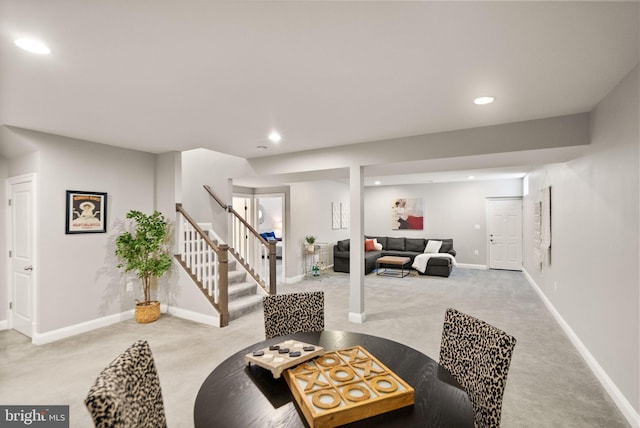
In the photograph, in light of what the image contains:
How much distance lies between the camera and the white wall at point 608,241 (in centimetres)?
213

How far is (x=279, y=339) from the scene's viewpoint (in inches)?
71.8

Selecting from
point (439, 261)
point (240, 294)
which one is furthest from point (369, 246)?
point (240, 294)

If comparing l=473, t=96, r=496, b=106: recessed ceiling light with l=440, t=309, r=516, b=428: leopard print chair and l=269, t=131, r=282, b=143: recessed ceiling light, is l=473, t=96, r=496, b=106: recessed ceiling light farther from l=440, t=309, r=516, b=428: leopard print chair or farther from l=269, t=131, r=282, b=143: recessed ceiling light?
l=269, t=131, r=282, b=143: recessed ceiling light

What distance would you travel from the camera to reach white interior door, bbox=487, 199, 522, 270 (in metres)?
7.91

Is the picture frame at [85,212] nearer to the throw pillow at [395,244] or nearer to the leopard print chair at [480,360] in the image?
the leopard print chair at [480,360]

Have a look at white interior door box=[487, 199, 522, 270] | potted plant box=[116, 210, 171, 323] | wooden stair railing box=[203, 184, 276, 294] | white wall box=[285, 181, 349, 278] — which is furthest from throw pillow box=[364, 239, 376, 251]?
potted plant box=[116, 210, 171, 323]

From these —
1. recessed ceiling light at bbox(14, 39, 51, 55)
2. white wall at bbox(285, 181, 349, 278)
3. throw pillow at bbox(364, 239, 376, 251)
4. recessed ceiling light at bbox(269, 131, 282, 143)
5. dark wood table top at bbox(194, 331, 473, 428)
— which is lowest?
throw pillow at bbox(364, 239, 376, 251)

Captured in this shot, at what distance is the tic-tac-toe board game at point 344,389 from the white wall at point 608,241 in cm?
199

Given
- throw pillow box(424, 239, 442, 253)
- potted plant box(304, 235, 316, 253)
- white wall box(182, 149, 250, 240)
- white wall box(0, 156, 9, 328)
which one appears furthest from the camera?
throw pillow box(424, 239, 442, 253)

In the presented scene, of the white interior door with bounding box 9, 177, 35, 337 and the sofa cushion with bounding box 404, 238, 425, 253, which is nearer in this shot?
the white interior door with bounding box 9, 177, 35, 337

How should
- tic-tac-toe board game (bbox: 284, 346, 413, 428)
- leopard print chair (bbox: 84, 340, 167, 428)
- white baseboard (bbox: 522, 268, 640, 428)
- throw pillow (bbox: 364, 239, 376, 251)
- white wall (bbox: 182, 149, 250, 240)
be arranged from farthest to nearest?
1. throw pillow (bbox: 364, 239, 376, 251)
2. white wall (bbox: 182, 149, 250, 240)
3. white baseboard (bbox: 522, 268, 640, 428)
4. tic-tac-toe board game (bbox: 284, 346, 413, 428)
5. leopard print chair (bbox: 84, 340, 167, 428)

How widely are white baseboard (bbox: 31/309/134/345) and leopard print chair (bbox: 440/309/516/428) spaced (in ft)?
13.8

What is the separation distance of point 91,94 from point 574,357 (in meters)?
5.04

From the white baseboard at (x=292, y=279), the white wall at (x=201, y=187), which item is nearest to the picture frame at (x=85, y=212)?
the white wall at (x=201, y=187)
